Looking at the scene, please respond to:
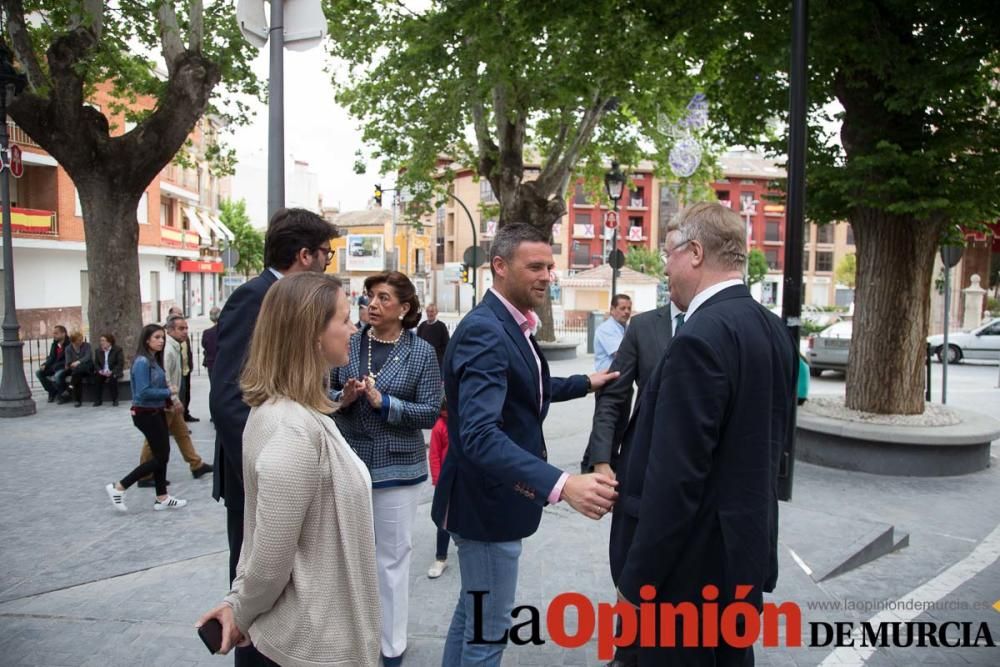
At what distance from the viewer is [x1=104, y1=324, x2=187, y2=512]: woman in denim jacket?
633 centimetres

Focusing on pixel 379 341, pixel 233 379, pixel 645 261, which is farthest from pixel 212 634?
pixel 645 261

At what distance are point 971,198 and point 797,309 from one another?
2.70 m

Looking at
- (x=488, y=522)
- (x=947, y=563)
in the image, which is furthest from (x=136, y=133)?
(x=947, y=563)

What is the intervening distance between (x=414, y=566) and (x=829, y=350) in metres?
15.6

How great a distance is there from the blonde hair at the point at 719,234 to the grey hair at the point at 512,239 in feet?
2.18

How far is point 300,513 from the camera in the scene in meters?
1.87

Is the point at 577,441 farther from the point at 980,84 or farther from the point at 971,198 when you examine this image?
the point at 980,84

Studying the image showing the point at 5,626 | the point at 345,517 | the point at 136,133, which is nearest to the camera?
the point at 345,517

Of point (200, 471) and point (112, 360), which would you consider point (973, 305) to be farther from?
point (200, 471)

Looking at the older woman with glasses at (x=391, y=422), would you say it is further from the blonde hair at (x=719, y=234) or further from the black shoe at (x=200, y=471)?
the black shoe at (x=200, y=471)

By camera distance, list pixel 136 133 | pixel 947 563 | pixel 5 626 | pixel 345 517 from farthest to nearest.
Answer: pixel 136 133, pixel 947 563, pixel 5 626, pixel 345 517

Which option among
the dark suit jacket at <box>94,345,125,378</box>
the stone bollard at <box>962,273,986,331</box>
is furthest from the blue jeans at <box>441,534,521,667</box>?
the stone bollard at <box>962,273,986,331</box>

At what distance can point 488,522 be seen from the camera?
2.74 metres

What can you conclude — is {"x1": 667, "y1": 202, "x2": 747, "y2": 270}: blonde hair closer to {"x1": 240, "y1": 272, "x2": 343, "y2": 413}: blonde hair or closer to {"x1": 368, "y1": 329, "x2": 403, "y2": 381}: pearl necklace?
{"x1": 240, "y1": 272, "x2": 343, "y2": 413}: blonde hair
